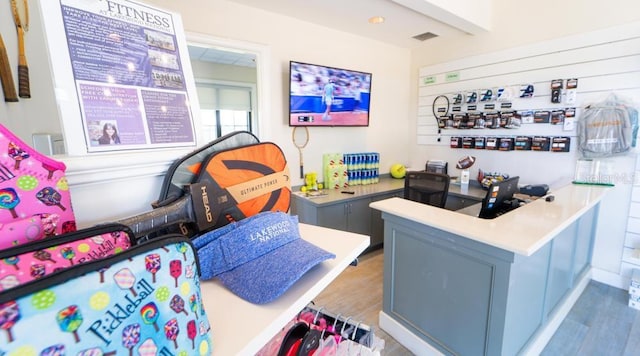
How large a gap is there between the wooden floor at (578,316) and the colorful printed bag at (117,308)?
74.8 inches

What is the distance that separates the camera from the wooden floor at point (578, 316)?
1.95 metres

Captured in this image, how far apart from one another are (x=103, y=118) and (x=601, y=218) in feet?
12.7

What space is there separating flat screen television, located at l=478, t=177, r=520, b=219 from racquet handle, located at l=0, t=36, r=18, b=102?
2.55m

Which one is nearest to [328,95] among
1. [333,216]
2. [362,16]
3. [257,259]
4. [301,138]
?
[301,138]

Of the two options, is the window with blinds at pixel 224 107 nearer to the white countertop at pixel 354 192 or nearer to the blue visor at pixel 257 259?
the white countertop at pixel 354 192

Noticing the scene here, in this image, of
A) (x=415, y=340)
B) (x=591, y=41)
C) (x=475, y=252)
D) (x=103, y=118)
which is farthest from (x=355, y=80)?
(x=103, y=118)

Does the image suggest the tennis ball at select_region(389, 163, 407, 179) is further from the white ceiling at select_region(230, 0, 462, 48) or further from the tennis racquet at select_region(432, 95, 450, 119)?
the white ceiling at select_region(230, 0, 462, 48)

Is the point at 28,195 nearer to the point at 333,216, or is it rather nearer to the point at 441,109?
the point at 333,216

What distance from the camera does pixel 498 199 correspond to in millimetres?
2025

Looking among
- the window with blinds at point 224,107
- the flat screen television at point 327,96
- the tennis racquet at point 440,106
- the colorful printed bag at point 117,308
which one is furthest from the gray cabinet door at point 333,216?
the window with blinds at point 224,107

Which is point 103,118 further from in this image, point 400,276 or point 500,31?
point 500,31

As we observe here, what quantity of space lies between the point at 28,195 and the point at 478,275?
1.80m

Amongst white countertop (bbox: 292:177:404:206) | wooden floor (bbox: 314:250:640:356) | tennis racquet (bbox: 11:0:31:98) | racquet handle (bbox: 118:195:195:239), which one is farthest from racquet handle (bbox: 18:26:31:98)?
wooden floor (bbox: 314:250:640:356)

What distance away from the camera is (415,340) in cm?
189
